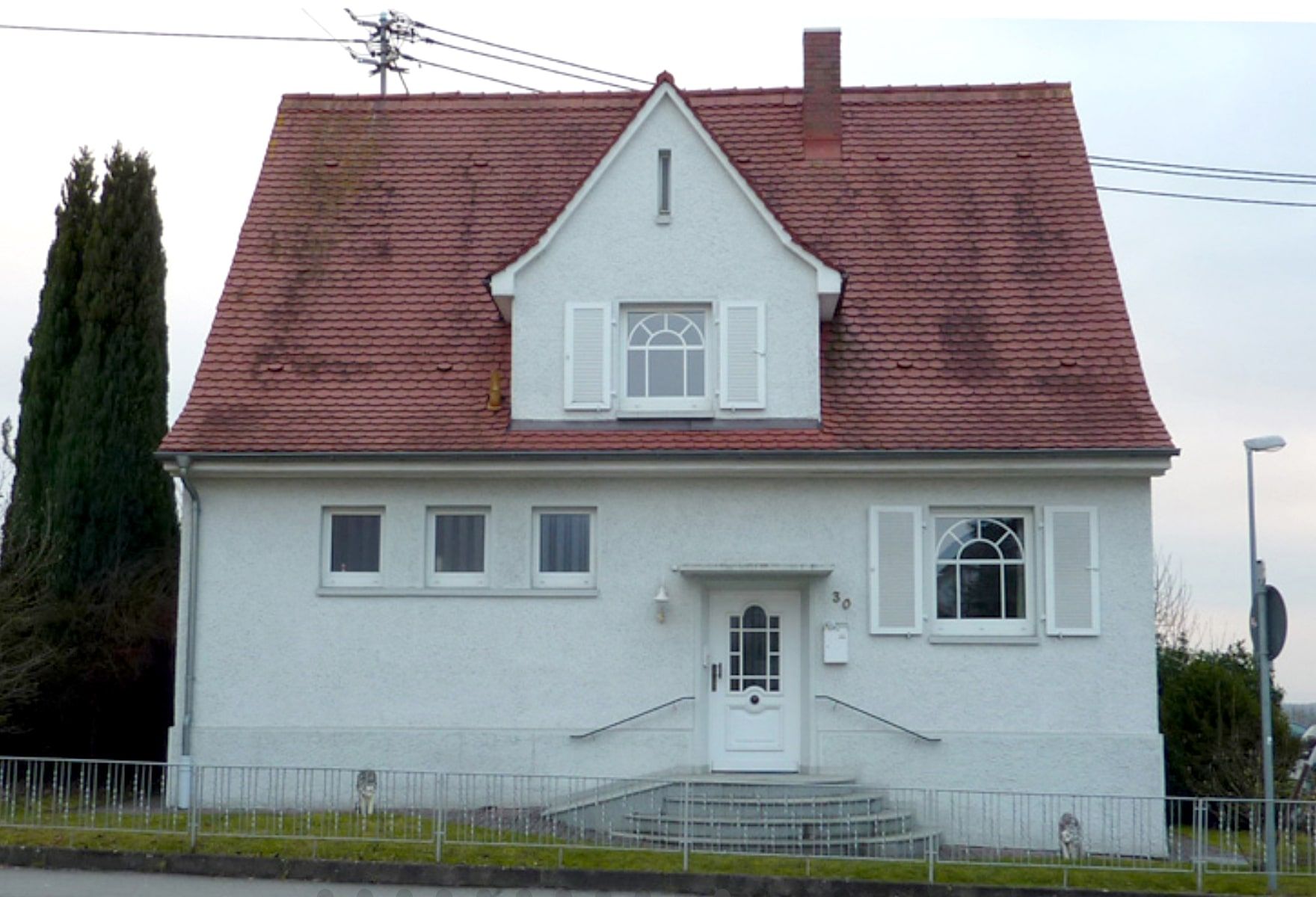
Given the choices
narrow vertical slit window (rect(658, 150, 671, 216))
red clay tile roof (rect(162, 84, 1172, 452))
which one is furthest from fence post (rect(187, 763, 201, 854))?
narrow vertical slit window (rect(658, 150, 671, 216))

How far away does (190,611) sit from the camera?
20172 mm

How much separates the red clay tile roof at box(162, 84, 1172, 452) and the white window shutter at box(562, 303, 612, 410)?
0.48 m

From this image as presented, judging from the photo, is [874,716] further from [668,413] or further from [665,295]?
[665,295]

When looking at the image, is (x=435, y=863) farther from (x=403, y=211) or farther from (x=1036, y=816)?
(x=403, y=211)

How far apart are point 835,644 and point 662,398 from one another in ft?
11.9

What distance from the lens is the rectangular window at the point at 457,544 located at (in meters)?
20.3

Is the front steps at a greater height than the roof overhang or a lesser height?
lesser

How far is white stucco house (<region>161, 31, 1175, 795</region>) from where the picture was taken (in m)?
19.7

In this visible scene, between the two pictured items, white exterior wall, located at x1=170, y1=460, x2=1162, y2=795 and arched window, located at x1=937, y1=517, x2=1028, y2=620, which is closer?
white exterior wall, located at x1=170, y1=460, x2=1162, y2=795

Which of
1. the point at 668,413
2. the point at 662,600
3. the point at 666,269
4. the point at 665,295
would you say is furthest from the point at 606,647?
the point at 666,269

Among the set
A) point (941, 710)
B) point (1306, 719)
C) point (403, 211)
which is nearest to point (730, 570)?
point (941, 710)

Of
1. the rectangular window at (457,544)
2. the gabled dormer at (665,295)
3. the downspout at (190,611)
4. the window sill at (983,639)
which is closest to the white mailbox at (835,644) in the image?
the window sill at (983,639)

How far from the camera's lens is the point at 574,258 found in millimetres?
20797

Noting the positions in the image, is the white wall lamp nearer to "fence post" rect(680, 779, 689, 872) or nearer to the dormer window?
"fence post" rect(680, 779, 689, 872)
